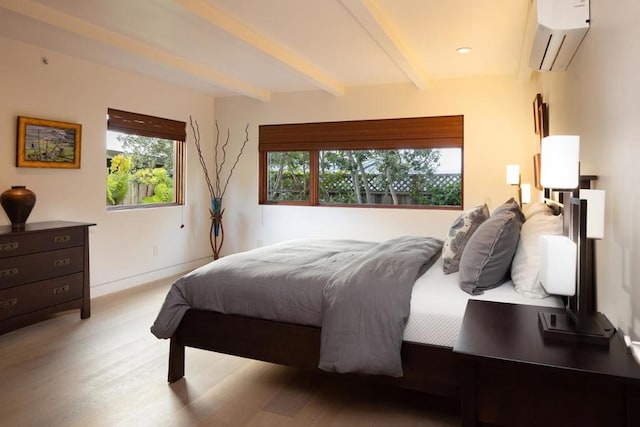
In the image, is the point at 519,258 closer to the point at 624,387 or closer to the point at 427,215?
the point at 624,387

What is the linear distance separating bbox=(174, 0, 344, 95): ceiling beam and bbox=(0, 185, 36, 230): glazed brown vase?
2.11 m

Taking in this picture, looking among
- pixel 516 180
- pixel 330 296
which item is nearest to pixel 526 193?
pixel 516 180

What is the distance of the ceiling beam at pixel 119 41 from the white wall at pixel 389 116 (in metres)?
0.88

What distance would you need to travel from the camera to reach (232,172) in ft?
20.1

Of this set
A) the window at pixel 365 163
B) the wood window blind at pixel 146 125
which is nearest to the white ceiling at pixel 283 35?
the wood window blind at pixel 146 125

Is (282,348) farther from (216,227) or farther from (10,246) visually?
(216,227)

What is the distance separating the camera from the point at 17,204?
350cm

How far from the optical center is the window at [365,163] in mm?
5109

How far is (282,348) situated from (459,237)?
3.95 ft

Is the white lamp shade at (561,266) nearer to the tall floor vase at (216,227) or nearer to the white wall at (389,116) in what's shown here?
the white wall at (389,116)

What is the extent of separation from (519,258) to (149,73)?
14.3 feet

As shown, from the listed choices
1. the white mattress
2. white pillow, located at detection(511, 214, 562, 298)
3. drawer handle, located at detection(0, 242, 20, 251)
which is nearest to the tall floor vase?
drawer handle, located at detection(0, 242, 20, 251)

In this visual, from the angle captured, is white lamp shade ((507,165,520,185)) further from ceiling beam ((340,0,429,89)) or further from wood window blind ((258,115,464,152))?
ceiling beam ((340,0,429,89))

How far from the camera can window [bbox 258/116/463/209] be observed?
5109 mm
